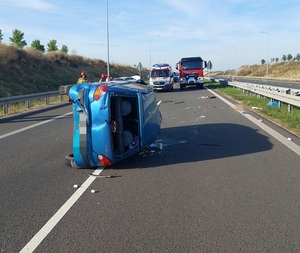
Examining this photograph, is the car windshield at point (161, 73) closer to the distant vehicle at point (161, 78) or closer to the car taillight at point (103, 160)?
the distant vehicle at point (161, 78)

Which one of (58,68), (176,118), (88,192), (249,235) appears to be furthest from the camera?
(58,68)

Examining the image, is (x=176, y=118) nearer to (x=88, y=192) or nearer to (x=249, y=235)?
(x=88, y=192)

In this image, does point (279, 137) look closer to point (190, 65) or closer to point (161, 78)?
point (161, 78)

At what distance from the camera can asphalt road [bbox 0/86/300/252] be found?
4.11 meters

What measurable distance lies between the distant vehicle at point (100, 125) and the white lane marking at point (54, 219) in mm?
567

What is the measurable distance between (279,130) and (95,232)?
8.22 metres

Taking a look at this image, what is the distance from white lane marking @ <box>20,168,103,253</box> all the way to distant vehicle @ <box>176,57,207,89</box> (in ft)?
103

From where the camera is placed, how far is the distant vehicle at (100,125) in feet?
22.8

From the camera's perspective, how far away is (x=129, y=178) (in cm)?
662

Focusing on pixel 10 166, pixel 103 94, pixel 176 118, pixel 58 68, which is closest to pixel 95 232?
pixel 103 94

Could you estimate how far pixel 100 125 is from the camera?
6953 mm

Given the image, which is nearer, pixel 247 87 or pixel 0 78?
pixel 247 87

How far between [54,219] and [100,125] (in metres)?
2.48

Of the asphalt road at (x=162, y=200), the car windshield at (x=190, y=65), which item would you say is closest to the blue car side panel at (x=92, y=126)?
the asphalt road at (x=162, y=200)
